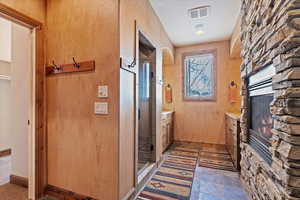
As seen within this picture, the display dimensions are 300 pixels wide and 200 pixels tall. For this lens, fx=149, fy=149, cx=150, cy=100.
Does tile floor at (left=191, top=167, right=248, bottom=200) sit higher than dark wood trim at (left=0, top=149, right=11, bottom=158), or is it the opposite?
dark wood trim at (left=0, top=149, right=11, bottom=158)

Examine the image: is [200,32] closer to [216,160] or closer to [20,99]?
[216,160]

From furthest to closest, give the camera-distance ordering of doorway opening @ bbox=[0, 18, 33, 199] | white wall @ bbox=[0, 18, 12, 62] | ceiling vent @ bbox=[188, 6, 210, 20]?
1. white wall @ bbox=[0, 18, 12, 62]
2. ceiling vent @ bbox=[188, 6, 210, 20]
3. doorway opening @ bbox=[0, 18, 33, 199]

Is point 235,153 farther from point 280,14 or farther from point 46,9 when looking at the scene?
point 46,9

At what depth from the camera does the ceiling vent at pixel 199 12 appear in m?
2.73

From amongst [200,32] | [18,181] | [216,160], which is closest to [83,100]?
[18,181]

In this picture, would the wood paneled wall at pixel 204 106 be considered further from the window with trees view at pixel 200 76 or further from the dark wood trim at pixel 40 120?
the dark wood trim at pixel 40 120

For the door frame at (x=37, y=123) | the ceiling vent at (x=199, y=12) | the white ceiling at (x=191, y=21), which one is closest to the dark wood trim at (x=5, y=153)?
the door frame at (x=37, y=123)

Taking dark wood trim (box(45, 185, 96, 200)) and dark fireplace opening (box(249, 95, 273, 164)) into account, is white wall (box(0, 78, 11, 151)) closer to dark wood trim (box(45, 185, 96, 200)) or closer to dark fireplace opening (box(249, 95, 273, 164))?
dark wood trim (box(45, 185, 96, 200))

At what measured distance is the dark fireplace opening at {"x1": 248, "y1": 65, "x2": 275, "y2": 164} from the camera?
4.72 feet

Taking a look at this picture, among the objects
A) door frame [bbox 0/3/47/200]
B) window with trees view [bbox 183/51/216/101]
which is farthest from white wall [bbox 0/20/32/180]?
window with trees view [bbox 183/51/216/101]

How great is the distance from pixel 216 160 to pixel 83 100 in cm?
289

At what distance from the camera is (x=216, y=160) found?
10.4 feet

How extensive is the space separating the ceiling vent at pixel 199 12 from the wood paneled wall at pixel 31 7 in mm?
2370

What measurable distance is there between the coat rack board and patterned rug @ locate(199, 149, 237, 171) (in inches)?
105
